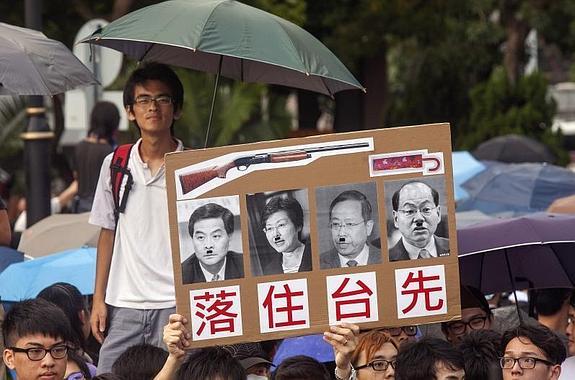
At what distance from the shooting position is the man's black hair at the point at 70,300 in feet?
25.9

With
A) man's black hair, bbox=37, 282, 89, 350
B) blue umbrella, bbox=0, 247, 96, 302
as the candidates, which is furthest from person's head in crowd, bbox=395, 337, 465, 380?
blue umbrella, bbox=0, 247, 96, 302

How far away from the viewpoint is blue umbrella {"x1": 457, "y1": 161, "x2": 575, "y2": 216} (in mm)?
13336

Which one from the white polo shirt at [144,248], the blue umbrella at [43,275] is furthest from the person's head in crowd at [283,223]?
the blue umbrella at [43,275]

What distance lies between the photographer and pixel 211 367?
645 centimetres

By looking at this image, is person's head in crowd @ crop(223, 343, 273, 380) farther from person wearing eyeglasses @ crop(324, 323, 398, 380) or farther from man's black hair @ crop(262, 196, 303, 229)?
man's black hair @ crop(262, 196, 303, 229)

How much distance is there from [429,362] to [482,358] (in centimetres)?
63

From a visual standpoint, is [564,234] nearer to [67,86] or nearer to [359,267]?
[359,267]

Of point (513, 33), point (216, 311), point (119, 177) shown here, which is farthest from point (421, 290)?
point (513, 33)

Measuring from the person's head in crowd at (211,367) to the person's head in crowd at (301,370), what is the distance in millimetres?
390

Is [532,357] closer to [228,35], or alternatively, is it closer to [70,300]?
[228,35]

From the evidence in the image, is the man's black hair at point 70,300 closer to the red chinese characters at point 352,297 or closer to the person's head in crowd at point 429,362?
the person's head in crowd at point 429,362

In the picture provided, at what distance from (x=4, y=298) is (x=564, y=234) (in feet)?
10.3

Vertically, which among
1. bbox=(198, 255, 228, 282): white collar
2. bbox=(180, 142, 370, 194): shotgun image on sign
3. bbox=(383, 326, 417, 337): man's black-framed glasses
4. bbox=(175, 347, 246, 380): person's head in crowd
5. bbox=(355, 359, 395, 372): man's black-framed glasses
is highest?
bbox=(180, 142, 370, 194): shotgun image on sign

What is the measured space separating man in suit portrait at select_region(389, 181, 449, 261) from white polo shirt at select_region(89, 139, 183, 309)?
1.43 m
